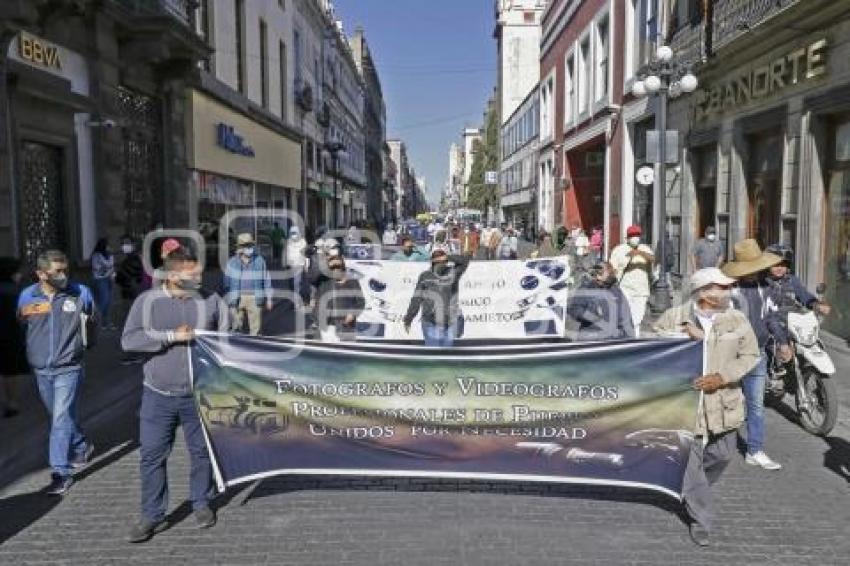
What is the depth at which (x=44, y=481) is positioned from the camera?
568 cm

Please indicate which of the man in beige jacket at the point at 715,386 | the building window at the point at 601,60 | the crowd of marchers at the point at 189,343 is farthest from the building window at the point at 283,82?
the man in beige jacket at the point at 715,386

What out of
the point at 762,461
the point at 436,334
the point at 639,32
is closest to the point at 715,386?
the point at 762,461

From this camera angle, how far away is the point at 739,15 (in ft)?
46.5

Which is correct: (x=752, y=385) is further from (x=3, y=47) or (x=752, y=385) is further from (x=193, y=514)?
(x=3, y=47)

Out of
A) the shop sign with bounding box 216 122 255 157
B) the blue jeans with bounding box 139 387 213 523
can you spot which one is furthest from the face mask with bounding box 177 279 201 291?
the shop sign with bounding box 216 122 255 157

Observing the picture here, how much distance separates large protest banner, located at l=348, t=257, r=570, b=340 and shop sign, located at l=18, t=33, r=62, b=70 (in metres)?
6.39

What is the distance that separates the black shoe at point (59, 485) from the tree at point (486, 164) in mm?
77919

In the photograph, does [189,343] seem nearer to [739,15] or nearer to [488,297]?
[488,297]

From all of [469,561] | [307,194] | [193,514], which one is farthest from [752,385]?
[307,194]

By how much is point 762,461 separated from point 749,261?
5.55ft

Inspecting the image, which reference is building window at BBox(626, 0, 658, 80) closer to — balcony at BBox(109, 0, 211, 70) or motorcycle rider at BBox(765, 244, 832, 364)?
balcony at BBox(109, 0, 211, 70)

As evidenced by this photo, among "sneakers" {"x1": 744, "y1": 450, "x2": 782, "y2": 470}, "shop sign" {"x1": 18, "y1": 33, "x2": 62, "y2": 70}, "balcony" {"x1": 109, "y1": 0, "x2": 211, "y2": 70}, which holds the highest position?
"balcony" {"x1": 109, "y1": 0, "x2": 211, "y2": 70}

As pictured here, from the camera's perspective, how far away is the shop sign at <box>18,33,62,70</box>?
1215 centimetres

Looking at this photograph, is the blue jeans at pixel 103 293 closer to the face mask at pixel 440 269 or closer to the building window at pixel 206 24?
the face mask at pixel 440 269
